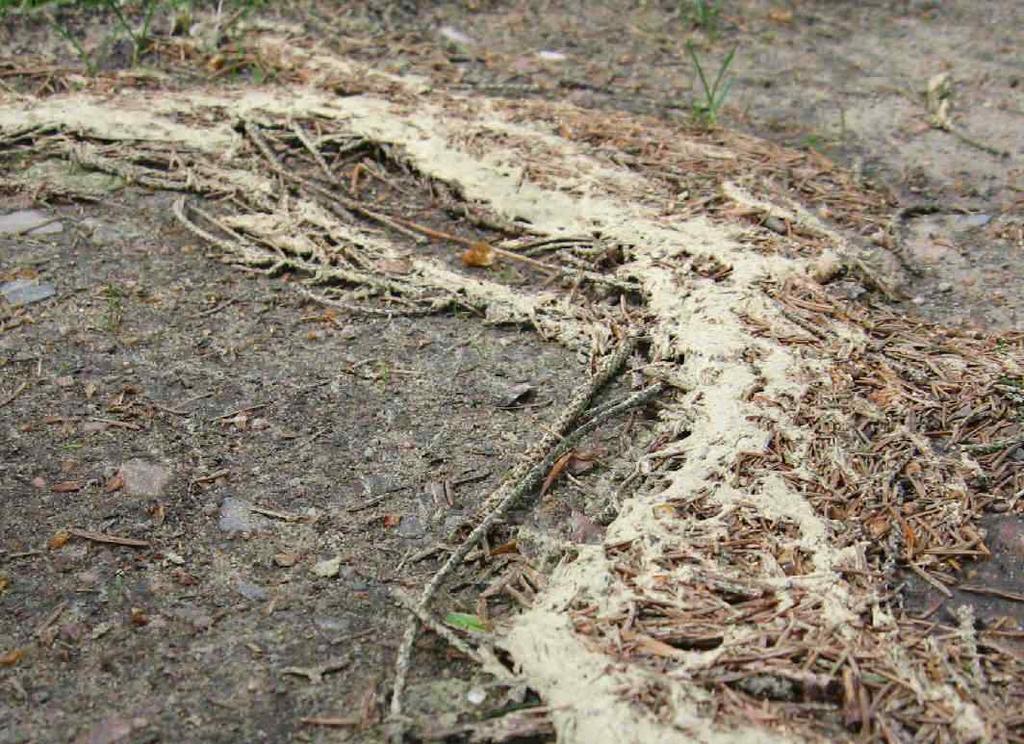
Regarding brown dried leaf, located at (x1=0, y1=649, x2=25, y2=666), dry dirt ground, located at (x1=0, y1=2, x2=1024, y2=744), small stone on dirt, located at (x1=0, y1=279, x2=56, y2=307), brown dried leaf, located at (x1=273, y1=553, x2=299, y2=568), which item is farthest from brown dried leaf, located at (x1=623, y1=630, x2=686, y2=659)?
small stone on dirt, located at (x1=0, y1=279, x2=56, y2=307)

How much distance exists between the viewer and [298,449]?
2275mm

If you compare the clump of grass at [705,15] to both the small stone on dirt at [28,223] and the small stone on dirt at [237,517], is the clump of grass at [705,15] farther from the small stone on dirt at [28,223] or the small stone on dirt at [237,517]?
the small stone on dirt at [237,517]

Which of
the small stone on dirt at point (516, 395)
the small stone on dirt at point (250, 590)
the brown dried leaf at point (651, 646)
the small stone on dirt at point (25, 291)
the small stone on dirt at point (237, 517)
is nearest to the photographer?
the brown dried leaf at point (651, 646)

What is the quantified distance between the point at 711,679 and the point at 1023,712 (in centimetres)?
46

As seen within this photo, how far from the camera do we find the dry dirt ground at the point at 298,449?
1.71 meters

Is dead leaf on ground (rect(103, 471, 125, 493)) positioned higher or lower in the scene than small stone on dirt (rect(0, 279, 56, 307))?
lower

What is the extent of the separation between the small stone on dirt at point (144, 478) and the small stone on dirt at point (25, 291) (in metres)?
0.73

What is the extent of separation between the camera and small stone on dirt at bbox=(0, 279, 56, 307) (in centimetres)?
269

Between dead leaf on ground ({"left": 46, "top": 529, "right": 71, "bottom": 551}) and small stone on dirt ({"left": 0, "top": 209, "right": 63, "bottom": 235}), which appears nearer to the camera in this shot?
dead leaf on ground ({"left": 46, "top": 529, "right": 71, "bottom": 551})

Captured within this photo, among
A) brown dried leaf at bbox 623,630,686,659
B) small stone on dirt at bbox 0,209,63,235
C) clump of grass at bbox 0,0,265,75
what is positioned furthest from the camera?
clump of grass at bbox 0,0,265,75

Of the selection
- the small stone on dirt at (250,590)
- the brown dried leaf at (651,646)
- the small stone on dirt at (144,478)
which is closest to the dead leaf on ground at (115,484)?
the small stone on dirt at (144,478)

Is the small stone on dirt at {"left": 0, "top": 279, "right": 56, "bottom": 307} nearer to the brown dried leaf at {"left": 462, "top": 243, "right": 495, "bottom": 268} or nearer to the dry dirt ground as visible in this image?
the dry dirt ground

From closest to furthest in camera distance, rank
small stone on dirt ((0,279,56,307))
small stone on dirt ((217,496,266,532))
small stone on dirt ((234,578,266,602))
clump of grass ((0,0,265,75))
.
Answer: small stone on dirt ((234,578,266,602))
small stone on dirt ((217,496,266,532))
small stone on dirt ((0,279,56,307))
clump of grass ((0,0,265,75))

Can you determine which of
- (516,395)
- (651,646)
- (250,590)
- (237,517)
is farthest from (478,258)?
(651,646)
